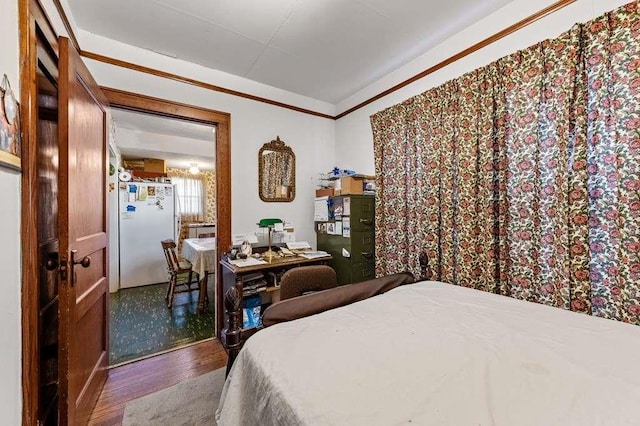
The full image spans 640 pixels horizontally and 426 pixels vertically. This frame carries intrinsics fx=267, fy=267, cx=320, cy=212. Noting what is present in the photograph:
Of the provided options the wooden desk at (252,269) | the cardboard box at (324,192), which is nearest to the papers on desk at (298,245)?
the wooden desk at (252,269)

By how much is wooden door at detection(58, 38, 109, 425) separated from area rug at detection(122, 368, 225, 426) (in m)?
0.27

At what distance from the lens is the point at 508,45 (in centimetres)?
182

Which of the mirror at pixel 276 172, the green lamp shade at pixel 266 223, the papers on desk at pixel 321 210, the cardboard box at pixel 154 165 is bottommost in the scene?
the green lamp shade at pixel 266 223

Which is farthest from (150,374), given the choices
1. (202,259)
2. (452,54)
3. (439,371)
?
(452,54)

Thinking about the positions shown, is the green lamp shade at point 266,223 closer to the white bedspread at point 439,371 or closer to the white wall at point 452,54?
the white wall at point 452,54

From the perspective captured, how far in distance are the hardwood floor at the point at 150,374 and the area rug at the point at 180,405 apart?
0.26 ft

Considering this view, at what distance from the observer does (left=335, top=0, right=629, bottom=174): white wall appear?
1.58 meters

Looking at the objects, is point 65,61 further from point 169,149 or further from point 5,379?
point 169,149

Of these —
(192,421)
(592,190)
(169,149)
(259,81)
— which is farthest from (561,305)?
(169,149)

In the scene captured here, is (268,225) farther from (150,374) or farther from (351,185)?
(150,374)

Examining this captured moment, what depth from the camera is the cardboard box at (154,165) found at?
5.36 m

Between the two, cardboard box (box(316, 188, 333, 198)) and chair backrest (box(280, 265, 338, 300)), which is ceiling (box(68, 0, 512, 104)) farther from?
chair backrest (box(280, 265, 338, 300))

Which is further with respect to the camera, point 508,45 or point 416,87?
point 416,87

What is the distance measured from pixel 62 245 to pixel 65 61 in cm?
89
